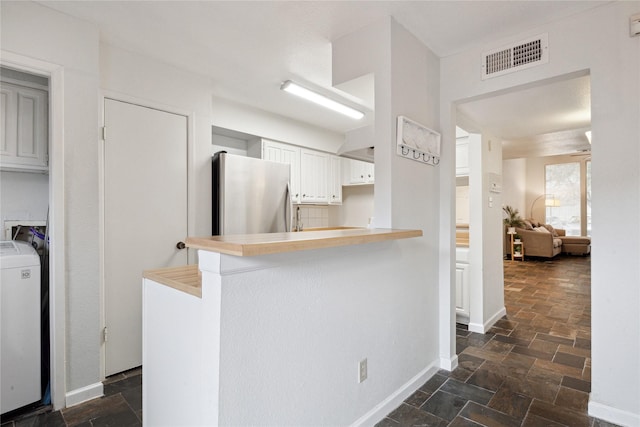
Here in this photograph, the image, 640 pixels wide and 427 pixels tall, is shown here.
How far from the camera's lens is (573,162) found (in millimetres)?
9531

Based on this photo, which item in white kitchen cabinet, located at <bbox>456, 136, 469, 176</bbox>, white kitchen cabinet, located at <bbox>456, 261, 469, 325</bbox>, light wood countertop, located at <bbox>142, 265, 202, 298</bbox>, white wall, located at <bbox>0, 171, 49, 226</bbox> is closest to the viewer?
light wood countertop, located at <bbox>142, 265, 202, 298</bbox>

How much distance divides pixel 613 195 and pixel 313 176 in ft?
10.7

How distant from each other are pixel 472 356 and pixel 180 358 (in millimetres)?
2446

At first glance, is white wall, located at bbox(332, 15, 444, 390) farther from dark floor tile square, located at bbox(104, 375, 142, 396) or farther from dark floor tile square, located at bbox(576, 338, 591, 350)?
dark floor tile square, located at bbox(104, 375, 142, 396)

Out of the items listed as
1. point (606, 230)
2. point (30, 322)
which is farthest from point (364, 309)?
point (30, 322)

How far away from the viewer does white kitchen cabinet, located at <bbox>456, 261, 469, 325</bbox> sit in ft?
11.3

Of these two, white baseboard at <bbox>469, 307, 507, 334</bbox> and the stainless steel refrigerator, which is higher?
the stainless steel refrigerator

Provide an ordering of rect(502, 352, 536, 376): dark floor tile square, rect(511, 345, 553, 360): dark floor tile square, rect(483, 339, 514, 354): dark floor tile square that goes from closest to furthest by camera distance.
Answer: rect(502, 352, 536, 376): dark floor tile square < rect(511, 345, 553, 360): dark floor tile square < rect(483, 339, 514, 354): dark floor tile square

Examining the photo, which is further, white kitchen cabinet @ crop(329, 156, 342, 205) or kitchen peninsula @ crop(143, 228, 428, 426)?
white kitchen cabinet @ crop(329, 156, 342, 205)

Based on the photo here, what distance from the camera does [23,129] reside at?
221 centimetres

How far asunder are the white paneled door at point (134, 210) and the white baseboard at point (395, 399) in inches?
73.3

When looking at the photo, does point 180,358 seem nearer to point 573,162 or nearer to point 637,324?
point 637,324

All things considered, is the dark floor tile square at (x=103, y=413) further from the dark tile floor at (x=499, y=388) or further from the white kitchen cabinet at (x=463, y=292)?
the white kitchen cabinet at (x=463, y=292)

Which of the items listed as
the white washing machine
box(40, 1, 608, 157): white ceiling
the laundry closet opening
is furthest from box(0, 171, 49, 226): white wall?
box(40, 1, 608, 157): white ceiling
